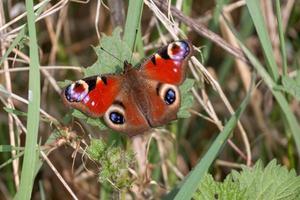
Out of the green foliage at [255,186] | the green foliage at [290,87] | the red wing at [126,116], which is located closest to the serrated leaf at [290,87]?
the green foliage at [290,87]

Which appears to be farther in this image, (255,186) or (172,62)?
(172,62)

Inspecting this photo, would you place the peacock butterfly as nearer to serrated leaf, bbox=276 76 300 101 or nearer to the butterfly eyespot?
the butterfly eyespot

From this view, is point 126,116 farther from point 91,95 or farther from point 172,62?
point 172,62

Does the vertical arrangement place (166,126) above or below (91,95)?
below

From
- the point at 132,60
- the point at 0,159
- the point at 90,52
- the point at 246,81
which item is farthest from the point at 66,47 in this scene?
the point at 132,60

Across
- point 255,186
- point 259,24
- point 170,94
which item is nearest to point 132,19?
point 170,94

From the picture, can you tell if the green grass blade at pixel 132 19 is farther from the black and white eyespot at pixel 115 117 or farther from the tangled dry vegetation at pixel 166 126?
the black and white eyespot at pixel 115 117
